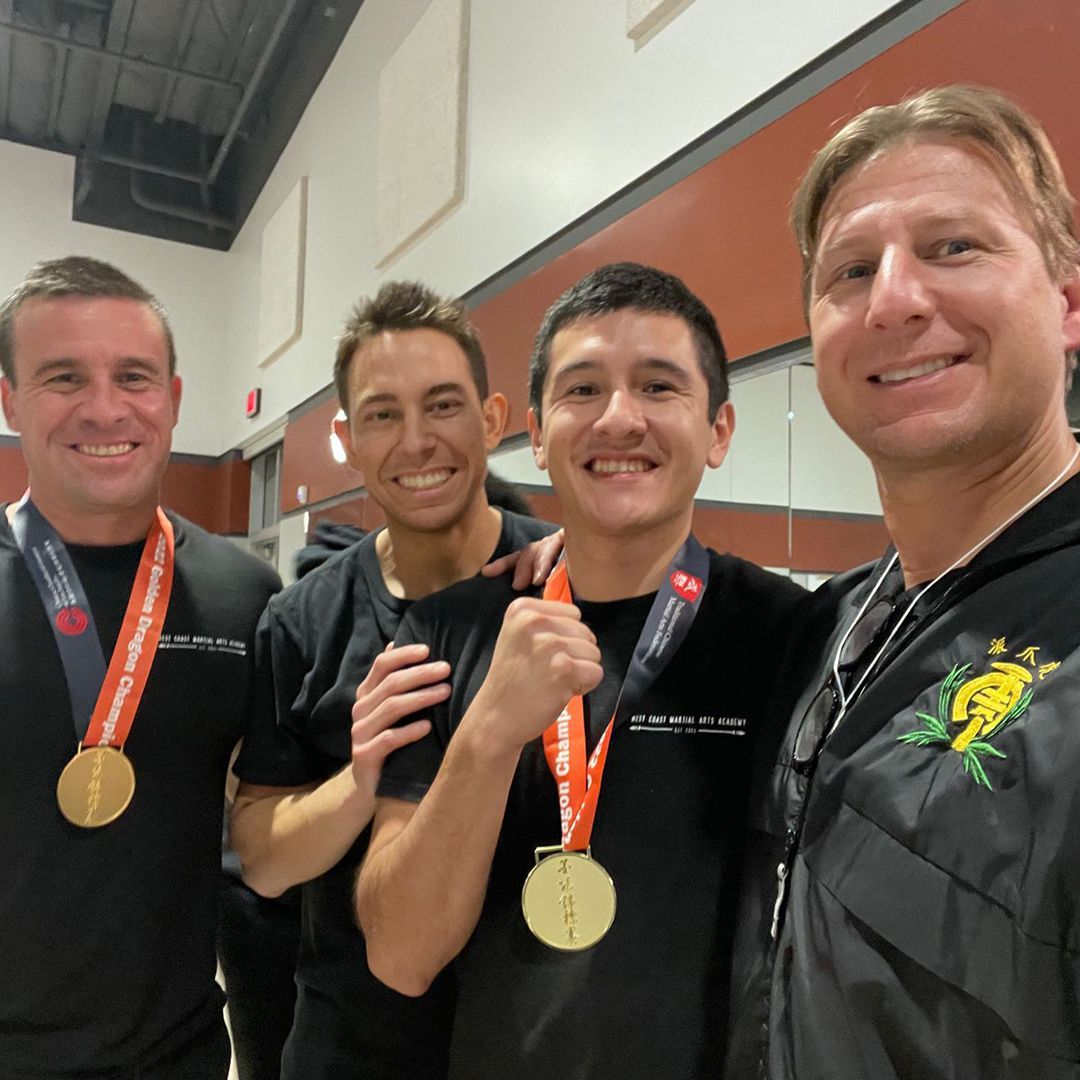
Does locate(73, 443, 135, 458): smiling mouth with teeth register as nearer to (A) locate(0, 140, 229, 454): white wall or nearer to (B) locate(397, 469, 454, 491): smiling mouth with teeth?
(B) locate(397, 469, 454, 491): smiling mouth with teeth

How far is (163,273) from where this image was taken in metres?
8.56

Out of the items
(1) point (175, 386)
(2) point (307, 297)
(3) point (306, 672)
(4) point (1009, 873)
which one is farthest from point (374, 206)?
(4) point (1009, 873)

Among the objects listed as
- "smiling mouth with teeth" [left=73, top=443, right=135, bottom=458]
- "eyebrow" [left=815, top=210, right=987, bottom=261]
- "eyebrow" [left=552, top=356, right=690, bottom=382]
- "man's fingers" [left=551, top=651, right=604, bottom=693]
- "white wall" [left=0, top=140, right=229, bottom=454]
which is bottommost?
"man's fingers" [left=551, top=651, right=604, bottom=693]

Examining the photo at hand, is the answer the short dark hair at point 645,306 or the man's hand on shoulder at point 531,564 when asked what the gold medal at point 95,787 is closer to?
the man's hand on shoulder at point 531,564

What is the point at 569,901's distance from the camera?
112 cm

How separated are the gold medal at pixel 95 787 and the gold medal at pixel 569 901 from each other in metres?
0.91

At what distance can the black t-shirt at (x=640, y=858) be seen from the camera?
1090 mm

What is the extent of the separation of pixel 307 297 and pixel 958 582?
6193 mm

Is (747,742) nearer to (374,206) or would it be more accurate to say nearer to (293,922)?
(293,922)

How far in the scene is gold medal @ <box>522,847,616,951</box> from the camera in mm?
1109

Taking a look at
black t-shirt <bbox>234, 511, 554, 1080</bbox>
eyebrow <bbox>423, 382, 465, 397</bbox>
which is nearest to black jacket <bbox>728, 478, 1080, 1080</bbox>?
black t-shirt <bbox>234, 511, 554, 1080</bbox>

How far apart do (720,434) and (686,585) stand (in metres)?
0.34

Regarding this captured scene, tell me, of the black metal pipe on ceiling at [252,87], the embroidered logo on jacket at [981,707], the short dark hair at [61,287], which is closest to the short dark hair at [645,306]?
the embroidered logo on jacket at [981,707]

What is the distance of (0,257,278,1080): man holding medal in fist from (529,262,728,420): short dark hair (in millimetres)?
939
